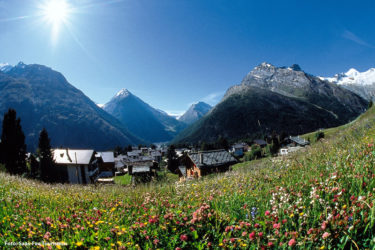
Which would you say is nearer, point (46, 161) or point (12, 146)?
point (12, 146)

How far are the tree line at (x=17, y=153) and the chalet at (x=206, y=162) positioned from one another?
95.2ft

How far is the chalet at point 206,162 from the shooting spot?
3650 cm

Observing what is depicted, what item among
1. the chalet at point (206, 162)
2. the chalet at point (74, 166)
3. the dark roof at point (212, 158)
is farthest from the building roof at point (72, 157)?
the dark roof at point (212, 158)

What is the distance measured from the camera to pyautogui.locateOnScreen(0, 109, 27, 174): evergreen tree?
1326 inches

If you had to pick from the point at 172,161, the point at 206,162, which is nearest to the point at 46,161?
the point at 206,162

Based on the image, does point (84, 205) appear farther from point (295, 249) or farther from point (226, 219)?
point (295, 249)

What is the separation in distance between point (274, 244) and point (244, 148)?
146 metres

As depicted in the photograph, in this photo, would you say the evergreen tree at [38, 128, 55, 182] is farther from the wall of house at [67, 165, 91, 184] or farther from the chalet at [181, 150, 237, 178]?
the chalet at [181, 150, 237, 178]

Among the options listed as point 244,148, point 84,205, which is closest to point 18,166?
point 84,205

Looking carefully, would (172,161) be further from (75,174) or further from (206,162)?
(206,162)

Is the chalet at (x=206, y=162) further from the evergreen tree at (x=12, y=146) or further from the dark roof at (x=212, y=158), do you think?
the evergreen tree at (x=12, y=146)

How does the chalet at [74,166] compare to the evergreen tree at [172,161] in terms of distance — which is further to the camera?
the evergreen tree at [172,161]

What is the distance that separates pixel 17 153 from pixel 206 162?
3684 cm

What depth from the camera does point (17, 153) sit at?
34.8 m
